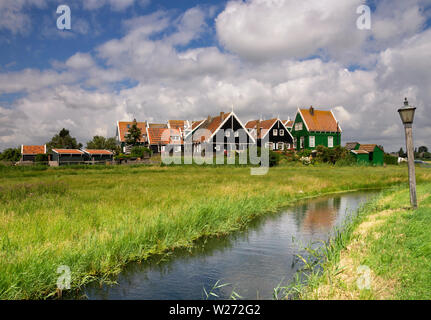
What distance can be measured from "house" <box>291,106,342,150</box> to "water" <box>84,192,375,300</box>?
45007mm

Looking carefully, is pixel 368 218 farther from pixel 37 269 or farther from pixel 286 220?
pixel 37 269

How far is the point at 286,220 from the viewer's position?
1456cm

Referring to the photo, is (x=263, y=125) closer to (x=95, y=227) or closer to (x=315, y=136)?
(x=315, y=136)

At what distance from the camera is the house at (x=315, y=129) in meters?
56.4

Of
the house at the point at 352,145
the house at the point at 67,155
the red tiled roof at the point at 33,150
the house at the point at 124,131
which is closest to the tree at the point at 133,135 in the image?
the house at the point at 124,131

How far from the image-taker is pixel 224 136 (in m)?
55.4

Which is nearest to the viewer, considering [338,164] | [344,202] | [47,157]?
[344,202]

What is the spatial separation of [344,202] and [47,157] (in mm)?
56925

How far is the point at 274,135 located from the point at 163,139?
22.9m

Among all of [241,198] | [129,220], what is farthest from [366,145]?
[129,220]

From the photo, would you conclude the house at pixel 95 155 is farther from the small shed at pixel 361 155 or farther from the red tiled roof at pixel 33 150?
the small shed at pixel 361 155

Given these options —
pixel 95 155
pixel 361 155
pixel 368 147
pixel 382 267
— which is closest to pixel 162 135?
pixel 95 155

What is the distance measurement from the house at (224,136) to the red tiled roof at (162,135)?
258 inches

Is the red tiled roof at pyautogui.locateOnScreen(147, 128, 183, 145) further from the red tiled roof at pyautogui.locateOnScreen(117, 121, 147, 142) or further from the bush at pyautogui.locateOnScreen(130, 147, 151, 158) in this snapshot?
the bush at pyautogui.locateOnScreen(130, 147, 151, 158)
